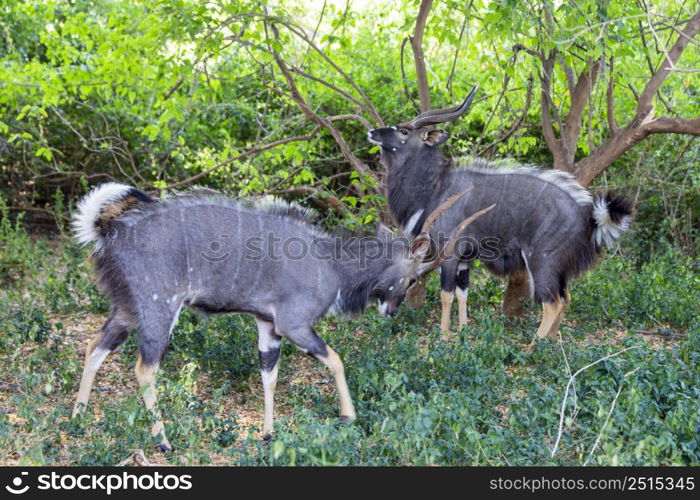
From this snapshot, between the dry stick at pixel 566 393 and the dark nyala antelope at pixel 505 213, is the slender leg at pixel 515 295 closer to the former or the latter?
the dark nyala antelope at pixel 505 213

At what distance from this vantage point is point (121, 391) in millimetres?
6082

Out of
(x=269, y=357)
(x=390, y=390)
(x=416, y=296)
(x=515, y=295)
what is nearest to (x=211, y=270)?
(x=269, y=357)

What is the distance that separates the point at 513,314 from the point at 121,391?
364cm

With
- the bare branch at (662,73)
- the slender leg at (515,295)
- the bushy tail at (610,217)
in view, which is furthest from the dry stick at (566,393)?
the bare branch at (662,73)

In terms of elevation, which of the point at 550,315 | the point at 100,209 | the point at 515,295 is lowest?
the point at 515,295

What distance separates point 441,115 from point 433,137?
0.37 metres

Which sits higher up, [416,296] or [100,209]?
[100,209]

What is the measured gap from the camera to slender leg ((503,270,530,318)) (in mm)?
7652

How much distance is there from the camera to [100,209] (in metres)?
5.21

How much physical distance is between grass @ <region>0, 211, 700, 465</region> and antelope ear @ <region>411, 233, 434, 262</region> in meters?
0.64

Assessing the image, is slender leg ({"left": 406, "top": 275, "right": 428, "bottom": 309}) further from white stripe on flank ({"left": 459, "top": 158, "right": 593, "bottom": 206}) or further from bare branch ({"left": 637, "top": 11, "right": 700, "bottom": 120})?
bare branch ({"left": 637, "top": 11, "right": 700, "bottom": 120})

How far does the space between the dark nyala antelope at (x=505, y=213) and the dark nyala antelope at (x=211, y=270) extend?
1740 millimetres

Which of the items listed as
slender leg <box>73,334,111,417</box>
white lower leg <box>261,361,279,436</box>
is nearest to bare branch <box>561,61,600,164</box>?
white lower leg <box>261,361,279,436</box>

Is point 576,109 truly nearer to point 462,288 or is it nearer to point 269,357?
point 462,288
